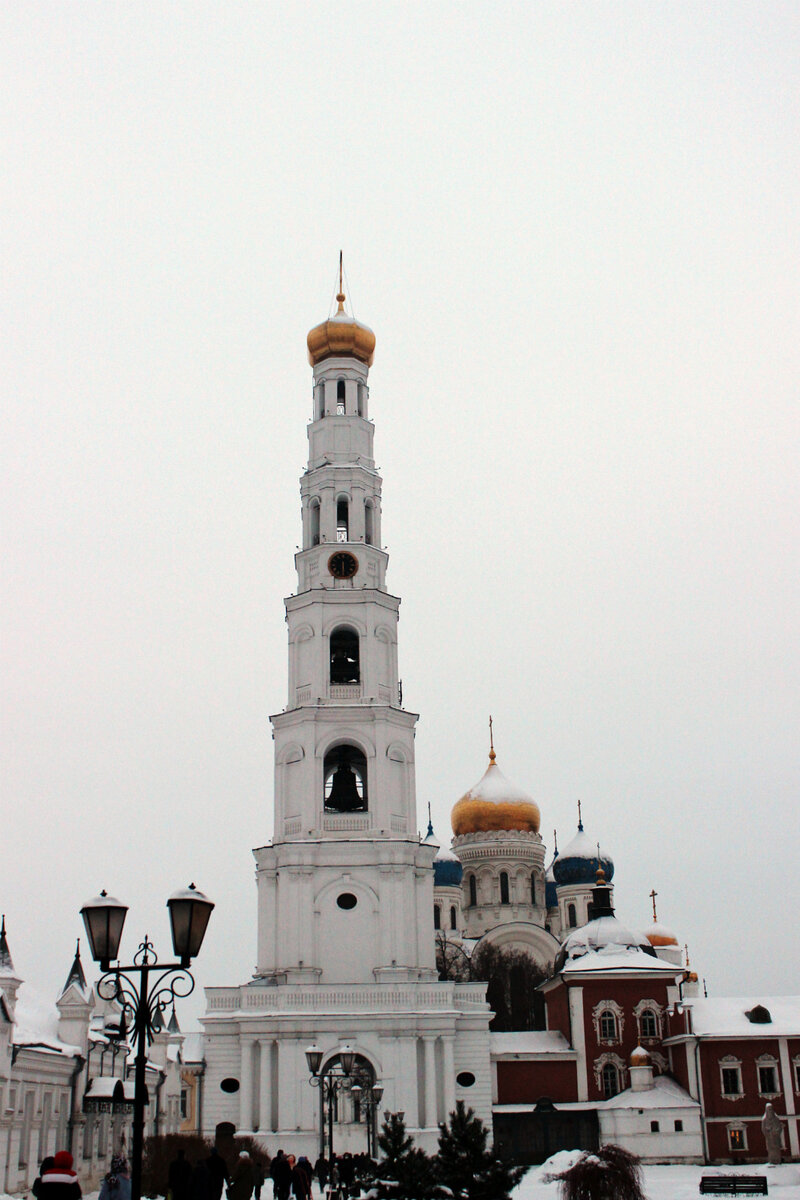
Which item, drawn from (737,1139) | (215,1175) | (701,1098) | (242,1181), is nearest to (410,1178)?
(242,1181)

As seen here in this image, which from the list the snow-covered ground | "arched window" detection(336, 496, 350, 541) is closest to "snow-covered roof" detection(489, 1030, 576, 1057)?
the snow-covered ground

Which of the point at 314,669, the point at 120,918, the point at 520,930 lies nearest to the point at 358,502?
the point at 314,669

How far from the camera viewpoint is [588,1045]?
43.4m

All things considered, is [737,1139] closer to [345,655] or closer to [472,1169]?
[345,655]

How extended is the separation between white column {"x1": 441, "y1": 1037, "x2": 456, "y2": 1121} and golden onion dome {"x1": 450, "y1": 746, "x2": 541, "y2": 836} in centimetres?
2827

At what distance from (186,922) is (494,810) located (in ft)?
A: 176

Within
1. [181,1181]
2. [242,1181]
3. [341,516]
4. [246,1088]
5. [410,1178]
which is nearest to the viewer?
[181,1181]

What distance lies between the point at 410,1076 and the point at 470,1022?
250cm

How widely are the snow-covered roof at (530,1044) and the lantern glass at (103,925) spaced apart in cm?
3240

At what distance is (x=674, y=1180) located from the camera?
33.2 m

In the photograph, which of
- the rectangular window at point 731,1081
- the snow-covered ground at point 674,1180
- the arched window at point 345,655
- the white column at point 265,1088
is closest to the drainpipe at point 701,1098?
the rectangular window at point 731,1081

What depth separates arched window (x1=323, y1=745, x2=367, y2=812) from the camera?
40.8 m

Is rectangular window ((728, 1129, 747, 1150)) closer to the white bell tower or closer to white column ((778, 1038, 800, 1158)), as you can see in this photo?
white column ((778, 1038, 800, 1158))

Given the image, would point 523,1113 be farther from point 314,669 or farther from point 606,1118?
point 314,669
